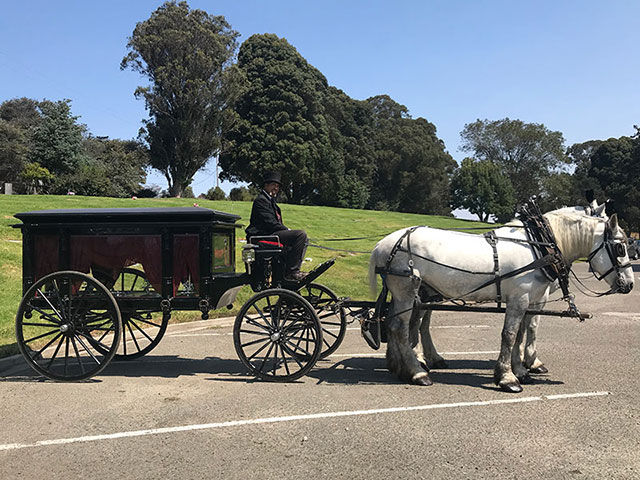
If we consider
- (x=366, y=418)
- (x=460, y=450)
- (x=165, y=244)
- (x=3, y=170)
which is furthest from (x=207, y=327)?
(x=3, y=170)

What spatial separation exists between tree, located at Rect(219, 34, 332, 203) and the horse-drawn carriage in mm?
35263

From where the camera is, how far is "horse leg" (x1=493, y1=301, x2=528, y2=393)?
17.3ft

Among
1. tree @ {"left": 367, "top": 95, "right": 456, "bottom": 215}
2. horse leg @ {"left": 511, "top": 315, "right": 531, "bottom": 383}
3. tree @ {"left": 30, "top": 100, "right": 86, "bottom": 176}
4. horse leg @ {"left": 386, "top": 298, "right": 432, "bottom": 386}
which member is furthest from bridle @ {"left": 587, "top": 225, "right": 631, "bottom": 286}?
tree @ {"left": 367, "top": 95, "right": 456, "bottom": 215}

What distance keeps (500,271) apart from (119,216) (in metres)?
4.30

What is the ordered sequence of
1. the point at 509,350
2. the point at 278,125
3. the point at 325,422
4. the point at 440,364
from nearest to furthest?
the point at 325,422 < the point at 509,350 < the point at 440,364 < the point at 278,125

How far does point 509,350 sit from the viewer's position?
5.38 metres

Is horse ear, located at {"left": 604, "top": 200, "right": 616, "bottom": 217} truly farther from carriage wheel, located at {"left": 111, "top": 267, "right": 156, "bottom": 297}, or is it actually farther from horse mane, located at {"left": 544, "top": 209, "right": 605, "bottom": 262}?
carriage wheel, located at {"left": 111, "top": 267, "right": 156, "bottom": 297}

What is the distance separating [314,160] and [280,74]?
7876mm

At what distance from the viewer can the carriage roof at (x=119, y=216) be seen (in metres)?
5.68

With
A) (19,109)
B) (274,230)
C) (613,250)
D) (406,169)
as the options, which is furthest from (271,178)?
(19,109)

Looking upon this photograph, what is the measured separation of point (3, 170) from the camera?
1601 inches

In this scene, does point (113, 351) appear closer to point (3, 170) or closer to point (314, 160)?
point (314, 160)

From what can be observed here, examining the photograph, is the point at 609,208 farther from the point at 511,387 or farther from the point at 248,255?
the point at 248,255

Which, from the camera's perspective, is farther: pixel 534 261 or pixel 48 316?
pixel 48 316
